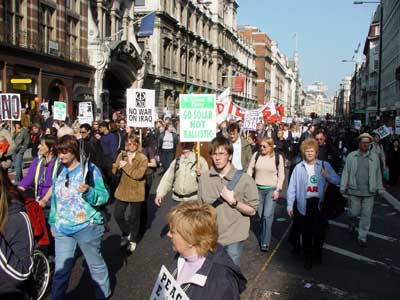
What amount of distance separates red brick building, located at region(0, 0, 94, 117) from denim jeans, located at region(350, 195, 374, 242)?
17155mm

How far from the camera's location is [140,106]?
10969 millimetres

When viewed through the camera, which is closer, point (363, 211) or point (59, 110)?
point (363, 211)

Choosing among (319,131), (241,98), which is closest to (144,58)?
(319,131)

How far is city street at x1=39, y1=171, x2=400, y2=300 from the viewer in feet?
17.8

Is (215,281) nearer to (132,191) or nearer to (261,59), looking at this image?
(132,191)

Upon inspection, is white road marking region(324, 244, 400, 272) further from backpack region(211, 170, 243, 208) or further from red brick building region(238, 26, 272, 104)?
red brick building region(238, 26, 272, 104)

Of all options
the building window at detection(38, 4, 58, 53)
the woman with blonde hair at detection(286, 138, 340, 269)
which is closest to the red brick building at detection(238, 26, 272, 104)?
the building window at detection(38, 4, 58, 53)

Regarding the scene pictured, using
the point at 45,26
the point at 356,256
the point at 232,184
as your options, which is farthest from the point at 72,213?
the point at 45,26

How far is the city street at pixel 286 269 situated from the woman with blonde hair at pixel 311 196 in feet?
1.01

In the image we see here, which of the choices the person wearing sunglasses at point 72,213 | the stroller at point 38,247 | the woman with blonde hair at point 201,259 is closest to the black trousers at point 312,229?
the person wearing sunglasses at point 72,213

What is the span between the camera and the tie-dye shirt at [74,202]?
458cm

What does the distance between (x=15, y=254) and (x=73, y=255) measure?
2016 millimetres

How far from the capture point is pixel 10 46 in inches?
835

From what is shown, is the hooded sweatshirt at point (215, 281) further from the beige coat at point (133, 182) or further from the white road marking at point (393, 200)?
the white road marking at point (393, 200)
